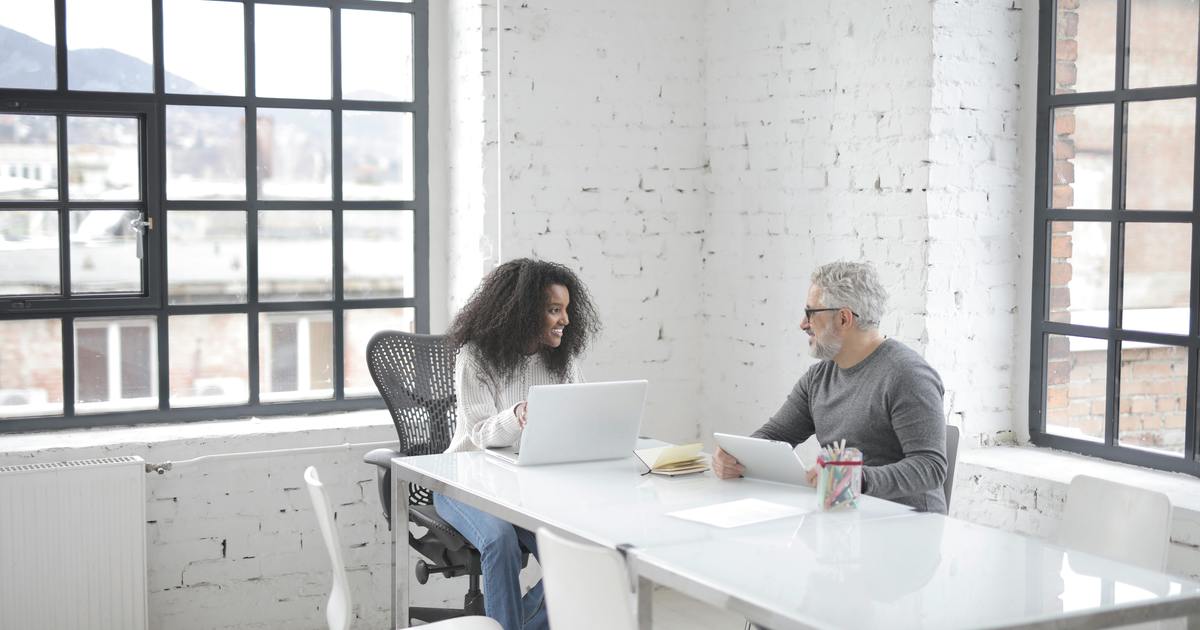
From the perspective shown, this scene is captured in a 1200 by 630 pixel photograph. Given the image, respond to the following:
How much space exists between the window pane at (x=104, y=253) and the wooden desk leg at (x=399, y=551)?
1394mm

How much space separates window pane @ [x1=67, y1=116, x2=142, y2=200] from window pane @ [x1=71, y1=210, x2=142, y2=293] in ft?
0.23

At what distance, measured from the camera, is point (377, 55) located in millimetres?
4715

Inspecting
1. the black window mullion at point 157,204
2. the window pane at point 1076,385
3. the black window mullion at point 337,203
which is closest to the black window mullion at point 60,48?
the black window mullion at point 157,204

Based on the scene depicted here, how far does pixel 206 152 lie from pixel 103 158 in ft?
1.12

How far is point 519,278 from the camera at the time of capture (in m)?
3.86

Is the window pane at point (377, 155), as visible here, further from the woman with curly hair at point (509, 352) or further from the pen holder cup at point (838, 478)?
the pen holder cup at point (838, 478)

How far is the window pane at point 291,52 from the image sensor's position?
4.53 metres

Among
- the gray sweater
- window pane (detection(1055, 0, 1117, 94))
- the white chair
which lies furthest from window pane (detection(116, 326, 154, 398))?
window pane (detection(1055, 0, 1117, 94))

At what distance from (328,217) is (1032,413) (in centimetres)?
253

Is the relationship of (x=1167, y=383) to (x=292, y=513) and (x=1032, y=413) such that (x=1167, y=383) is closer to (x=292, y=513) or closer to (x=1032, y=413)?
(x=1032, y=413)

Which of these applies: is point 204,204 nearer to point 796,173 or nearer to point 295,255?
point 295,255

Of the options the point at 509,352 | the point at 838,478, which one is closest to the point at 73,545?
the point at 509,352

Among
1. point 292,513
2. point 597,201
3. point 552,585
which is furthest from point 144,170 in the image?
point 552,585

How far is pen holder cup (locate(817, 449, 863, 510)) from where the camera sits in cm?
283
